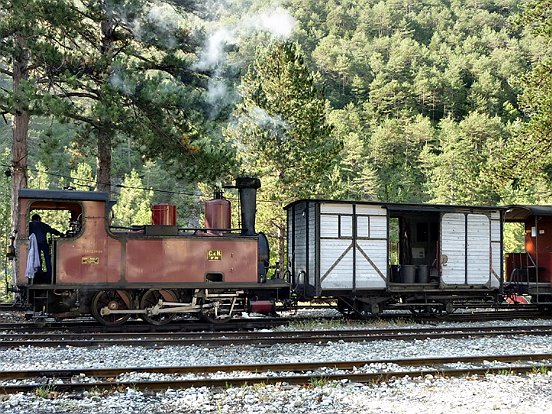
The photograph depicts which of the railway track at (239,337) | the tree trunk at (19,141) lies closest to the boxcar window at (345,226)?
the railway track at (239,337)

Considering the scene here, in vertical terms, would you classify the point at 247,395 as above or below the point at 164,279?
below

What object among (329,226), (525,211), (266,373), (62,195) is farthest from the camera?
(525,211)

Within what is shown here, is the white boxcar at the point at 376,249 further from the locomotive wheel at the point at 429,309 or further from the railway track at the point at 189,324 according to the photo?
the railway track at the point at 189,324

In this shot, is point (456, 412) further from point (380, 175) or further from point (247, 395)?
point (380, 175)

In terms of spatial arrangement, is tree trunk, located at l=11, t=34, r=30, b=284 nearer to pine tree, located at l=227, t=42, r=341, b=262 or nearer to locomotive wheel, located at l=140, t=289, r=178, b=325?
locomotive wheel, located at l=140, t=289, r=178, b=325

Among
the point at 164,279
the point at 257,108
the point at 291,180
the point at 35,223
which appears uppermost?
the point at 257,108

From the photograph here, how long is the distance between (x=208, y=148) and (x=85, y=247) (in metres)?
6.91

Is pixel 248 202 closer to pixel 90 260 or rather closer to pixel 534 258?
pixel 90 260

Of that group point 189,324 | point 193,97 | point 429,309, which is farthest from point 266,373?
point 193,97

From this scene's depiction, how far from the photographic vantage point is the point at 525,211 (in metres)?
16.5

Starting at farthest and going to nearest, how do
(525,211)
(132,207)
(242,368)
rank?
→ (132,207) < (525,211) < (242,368)

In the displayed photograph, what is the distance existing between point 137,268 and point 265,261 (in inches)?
118

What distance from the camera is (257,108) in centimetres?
2634

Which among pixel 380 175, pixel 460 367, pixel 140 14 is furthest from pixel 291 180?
pixel 380 175
